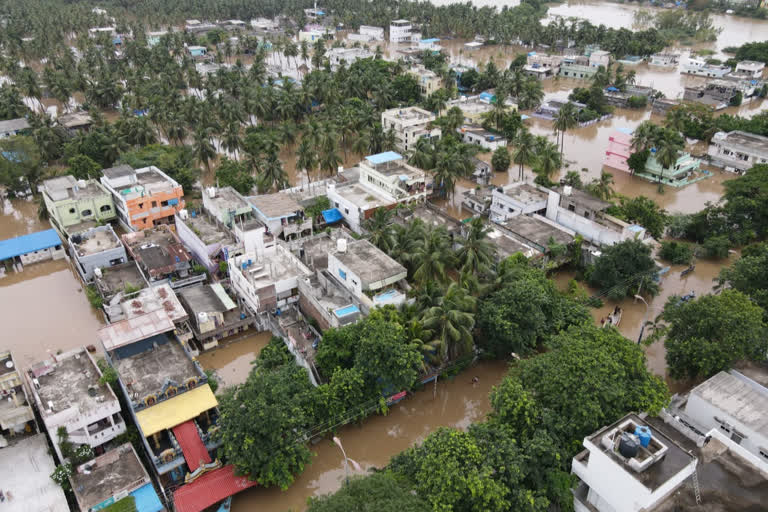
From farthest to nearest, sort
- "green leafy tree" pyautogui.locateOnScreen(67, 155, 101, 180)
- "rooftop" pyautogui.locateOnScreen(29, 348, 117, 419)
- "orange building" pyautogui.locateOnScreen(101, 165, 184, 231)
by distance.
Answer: "green leafy tree" pyautogui.locateOnScreen(67, 155, 101, 180)
"orange building" pyautogui.locateOnScreen(101, 165, 184, 231)
"rooftop" pyautogui.locateOnScreen(29, 348, 117, 419)

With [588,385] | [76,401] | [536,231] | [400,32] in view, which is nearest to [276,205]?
[536,231]

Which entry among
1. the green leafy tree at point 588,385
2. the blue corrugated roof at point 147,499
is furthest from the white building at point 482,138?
the blue corrugated roof at point 147,499

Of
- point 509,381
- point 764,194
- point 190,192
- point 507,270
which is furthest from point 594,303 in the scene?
point 190,192

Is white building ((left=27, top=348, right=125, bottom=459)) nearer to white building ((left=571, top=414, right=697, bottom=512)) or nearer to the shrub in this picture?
white building ((left=571, top=414, right=697, bottom=512))

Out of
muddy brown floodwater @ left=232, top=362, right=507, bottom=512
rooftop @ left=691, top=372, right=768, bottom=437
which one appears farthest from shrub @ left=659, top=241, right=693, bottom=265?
muddy brown floodwater @ left=232, top=362, right=507, bottom=512

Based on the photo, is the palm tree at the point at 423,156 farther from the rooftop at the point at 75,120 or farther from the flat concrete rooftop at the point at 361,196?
the rooftop at the point at 75,120

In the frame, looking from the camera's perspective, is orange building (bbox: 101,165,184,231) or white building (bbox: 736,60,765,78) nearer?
orange building (bbox: 101,165,184,231)
